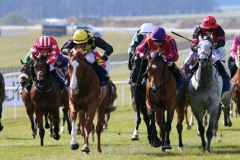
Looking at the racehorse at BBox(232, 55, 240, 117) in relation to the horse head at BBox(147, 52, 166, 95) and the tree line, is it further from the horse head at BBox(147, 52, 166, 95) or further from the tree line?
the tree line

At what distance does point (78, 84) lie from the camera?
13.4m

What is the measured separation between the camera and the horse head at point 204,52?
1375 cm

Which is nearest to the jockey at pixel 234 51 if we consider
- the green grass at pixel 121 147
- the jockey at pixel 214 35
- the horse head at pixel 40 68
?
the green grass at pixel 121 147

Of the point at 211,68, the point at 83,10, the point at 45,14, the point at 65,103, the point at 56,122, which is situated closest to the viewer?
the point at 211,68

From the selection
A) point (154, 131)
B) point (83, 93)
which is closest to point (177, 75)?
point (154, 131)

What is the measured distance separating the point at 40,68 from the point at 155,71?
2.80 meters

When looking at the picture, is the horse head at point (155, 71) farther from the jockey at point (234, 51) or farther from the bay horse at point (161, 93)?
the jockey at point (234, 51)

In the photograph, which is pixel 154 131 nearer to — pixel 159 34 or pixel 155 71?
pixel 155 71

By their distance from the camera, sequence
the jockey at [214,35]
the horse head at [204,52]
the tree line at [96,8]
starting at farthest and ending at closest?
the tree line at [96,8]
the jockey at [214,35]
the horse head at [204,52]

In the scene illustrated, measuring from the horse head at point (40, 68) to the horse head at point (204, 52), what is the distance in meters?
3.16

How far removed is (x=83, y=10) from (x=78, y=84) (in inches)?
4618

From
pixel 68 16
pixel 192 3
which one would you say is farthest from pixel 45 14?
pixel 192 3

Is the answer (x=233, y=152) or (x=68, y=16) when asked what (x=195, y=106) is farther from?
(x=68, y=16)

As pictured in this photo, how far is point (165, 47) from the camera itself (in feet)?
47.1
